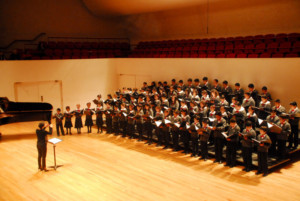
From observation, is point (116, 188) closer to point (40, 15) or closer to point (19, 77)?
point (19, 77)

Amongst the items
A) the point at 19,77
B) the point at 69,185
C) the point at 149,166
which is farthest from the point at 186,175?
the point at 19,77

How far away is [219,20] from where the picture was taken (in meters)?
13.7

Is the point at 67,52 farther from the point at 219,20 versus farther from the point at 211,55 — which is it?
the point at 219,20

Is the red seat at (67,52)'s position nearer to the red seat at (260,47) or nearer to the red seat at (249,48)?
the red seat at (249,48)

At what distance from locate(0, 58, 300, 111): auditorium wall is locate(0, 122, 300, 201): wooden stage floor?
336 centimetres

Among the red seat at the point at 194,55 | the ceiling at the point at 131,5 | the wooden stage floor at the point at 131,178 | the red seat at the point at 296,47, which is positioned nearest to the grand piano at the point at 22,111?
the wooden stage floor at the point at 131,178

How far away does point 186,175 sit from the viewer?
739 cm

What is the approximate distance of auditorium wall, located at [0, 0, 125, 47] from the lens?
1438cm

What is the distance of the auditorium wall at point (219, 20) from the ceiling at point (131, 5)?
70 cm

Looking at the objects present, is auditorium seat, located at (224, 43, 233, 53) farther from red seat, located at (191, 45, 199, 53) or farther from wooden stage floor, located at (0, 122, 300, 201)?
wooden stage floor, located at (0, 122, 300, 201)

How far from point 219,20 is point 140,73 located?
4.51 meters

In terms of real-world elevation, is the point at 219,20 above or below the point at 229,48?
above

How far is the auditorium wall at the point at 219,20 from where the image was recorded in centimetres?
1174

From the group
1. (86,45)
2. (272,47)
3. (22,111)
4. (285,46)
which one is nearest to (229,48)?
(272,47)
